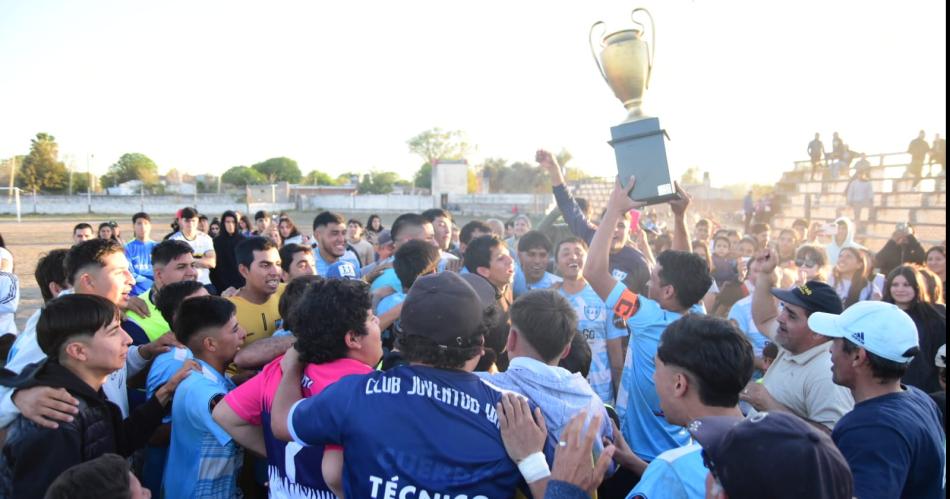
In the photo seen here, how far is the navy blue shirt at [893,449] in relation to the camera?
1.93m

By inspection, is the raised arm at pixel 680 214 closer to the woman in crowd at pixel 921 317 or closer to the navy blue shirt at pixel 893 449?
the navy blue shirt at pixel 893 449

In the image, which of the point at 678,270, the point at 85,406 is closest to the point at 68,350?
the point at 85,406

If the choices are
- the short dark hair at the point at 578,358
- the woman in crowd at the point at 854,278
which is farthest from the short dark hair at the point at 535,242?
the woman in crowd at the point at 854,278

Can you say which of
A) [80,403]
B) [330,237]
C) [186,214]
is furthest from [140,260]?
[80,403]

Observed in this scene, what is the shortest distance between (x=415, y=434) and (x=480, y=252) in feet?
8.88

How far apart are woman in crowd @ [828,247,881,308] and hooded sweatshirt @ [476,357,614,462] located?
5247 mm

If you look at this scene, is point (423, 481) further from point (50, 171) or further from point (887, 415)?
point (50, 171)

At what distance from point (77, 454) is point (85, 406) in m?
0.21

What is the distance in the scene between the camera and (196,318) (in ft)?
9.53

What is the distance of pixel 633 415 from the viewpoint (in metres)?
3.12

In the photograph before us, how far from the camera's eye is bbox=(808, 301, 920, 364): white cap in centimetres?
218

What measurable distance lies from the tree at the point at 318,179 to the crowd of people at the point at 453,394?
9245 cm

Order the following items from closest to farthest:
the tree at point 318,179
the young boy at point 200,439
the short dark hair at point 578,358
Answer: the young boy at point 200,439
the short dark hair at point 578,358
the tree at point 318,179

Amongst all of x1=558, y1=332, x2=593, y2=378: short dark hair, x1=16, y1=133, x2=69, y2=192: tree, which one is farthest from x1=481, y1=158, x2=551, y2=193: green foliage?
x1=558, y1=332, x2=593, y2=378: short dark hair
